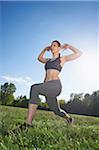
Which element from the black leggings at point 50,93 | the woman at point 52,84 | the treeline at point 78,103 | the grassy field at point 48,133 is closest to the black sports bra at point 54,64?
the woman at point 52,84

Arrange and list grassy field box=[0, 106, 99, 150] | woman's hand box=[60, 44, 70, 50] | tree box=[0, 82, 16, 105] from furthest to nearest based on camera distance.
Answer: tree box=[0, 82, 16, 105], woman's hand box=[60, 44, 70, 50], grassy field box=[0, 106, 99, 150]

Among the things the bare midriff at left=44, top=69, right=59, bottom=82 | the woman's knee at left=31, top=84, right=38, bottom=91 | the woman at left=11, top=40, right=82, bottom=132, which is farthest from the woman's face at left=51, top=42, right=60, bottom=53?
the woman's knee at left=31, top=84, right=38, bottom=91

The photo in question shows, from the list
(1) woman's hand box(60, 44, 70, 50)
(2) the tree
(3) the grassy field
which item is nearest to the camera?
(3) the grassy field

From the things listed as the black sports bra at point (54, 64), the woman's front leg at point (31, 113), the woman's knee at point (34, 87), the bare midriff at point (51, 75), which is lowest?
the woman's front leg at point (31, 113)

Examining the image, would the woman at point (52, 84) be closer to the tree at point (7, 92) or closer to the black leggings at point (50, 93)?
the black leggings at point (50, 93)

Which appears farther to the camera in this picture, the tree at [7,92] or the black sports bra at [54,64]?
the tree at [7,92]

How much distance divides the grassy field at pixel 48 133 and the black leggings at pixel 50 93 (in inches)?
2.1

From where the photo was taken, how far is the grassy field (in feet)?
7.13

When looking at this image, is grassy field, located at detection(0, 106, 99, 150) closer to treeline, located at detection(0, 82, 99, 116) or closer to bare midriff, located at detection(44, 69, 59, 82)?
treeline, located at detection(0, 82, 99, 116)

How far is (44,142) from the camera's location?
2.22 m

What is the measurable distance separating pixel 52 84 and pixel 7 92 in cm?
39

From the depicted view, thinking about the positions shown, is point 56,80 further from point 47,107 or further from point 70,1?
point 70,1

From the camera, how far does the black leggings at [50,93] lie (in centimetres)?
240

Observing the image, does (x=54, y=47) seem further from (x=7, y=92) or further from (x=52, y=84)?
(x=7, y=92)
